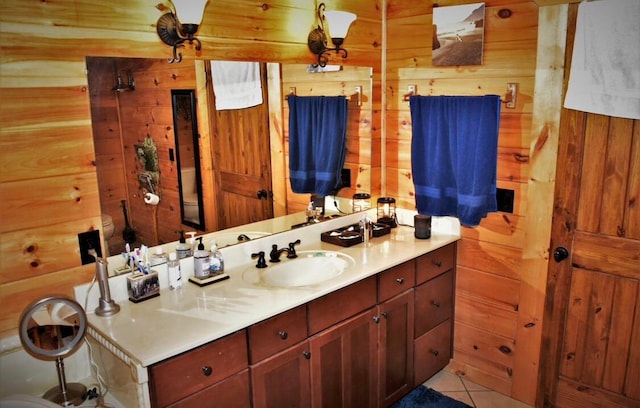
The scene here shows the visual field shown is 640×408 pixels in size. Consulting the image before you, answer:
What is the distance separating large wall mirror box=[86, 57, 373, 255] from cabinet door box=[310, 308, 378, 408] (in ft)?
2.33

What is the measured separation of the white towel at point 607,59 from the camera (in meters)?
2.20

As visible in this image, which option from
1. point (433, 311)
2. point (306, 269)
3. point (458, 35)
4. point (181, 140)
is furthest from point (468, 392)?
point (181, 140)

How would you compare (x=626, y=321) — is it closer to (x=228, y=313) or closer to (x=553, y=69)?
(x=553, y=69)

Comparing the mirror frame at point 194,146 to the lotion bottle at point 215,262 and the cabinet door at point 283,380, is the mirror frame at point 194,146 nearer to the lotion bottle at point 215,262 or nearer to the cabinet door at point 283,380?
the lotion bottle at point 215,262

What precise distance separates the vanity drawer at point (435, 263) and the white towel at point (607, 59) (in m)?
1.00

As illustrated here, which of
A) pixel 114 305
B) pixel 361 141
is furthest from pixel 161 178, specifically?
pixel 361 141

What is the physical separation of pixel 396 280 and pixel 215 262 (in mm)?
903

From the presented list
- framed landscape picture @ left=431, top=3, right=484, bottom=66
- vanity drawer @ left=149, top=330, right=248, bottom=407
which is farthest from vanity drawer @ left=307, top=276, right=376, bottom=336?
framed landscape picture @ left=431, top=3, right=484, bottom=66

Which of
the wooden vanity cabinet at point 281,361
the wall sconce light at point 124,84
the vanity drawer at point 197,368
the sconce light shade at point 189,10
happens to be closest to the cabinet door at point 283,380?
the wooden vanity cabinet at point 281,361

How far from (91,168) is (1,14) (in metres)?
0.58

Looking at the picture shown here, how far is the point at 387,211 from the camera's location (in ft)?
10.4

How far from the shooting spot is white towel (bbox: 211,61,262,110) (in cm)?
233

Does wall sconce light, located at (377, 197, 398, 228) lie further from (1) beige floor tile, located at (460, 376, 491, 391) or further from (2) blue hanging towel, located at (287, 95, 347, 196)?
(1) beige floor tile, located at (460, 376, 491, 391)

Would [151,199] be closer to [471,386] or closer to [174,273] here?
[174,273]
